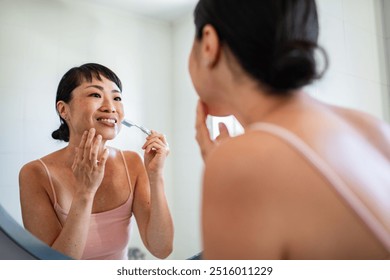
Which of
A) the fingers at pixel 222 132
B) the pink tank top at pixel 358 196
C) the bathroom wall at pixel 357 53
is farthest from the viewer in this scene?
the bathroom wall at pixel 357 53

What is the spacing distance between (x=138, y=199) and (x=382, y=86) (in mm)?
653

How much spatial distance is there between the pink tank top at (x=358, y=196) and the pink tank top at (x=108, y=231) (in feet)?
1.29

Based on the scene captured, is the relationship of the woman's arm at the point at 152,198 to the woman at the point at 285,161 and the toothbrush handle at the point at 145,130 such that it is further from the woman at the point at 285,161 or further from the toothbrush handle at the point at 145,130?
the woman at the point at 285,161

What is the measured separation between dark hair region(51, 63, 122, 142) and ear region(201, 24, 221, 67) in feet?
0.86

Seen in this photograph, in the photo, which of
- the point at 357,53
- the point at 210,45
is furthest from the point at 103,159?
the point at 357,53

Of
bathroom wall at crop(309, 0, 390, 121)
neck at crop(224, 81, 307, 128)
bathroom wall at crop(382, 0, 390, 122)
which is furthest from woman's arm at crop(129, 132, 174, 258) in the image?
bathroom wall at crop(382, 0, 390, 122)

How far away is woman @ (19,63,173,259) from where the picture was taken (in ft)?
1.93

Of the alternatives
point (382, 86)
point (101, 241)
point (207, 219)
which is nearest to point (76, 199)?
point (101, 241)

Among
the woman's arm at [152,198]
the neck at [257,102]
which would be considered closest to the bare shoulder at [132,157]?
the woman's arm at [152,198]

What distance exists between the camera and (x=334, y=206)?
12.8 inches

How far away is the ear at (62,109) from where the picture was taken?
24.2 inches

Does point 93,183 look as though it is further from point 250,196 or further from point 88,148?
point 250,196
